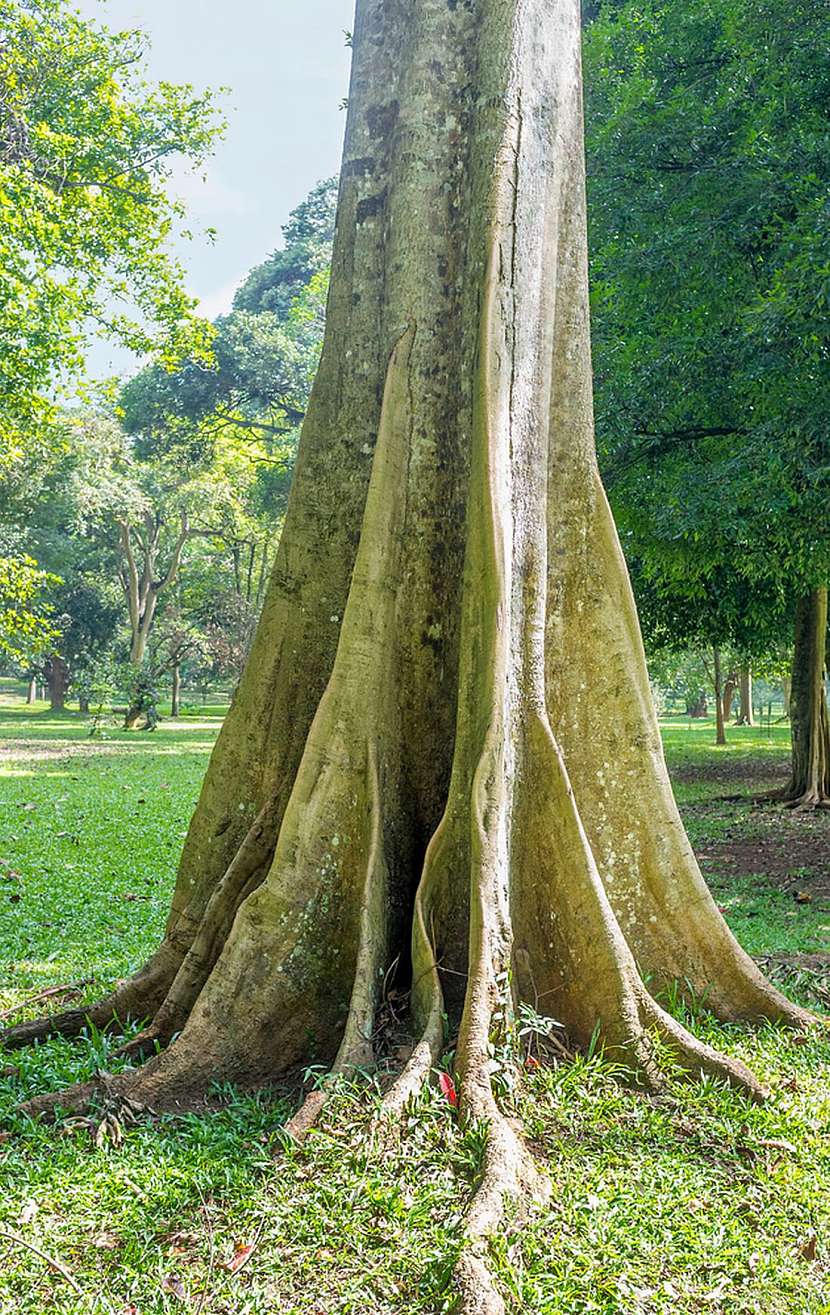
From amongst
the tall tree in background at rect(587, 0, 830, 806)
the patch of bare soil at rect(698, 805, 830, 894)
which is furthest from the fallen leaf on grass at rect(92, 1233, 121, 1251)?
the patch of bare soil at rect(698, 805, 830, 894)

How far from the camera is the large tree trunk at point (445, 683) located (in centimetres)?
416

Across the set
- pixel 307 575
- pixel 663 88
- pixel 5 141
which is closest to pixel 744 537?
pixel 663 88

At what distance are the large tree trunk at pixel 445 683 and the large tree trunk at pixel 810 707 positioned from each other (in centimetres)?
1413

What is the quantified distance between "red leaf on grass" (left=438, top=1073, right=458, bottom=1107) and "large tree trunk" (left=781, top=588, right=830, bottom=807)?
15554 millimetres

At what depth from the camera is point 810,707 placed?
1802cm

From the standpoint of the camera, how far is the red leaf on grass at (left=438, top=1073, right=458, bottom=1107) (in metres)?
3.51

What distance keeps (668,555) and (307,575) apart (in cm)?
926

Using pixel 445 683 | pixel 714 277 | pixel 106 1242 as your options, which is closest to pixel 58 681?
pixel 714 277

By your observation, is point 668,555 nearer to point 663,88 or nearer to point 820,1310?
point 663,88

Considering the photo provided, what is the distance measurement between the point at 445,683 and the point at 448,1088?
172cm

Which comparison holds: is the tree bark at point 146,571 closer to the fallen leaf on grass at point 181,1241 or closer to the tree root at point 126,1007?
the tree root at point 126,1007

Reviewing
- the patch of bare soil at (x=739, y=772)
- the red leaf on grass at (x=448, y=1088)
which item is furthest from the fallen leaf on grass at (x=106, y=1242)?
the patch of bare soil at (x=739, y=772)

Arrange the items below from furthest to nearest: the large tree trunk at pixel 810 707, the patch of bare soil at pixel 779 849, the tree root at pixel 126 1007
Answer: the large tree trunk at pixel 810 707
the patch of bare soil at pixel 779 849
the tree root at pixel 126 1007

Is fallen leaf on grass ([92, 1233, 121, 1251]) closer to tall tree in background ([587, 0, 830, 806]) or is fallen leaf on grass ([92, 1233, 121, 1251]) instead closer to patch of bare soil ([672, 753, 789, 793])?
tall tree in background ([587, 0, 830, 806])
